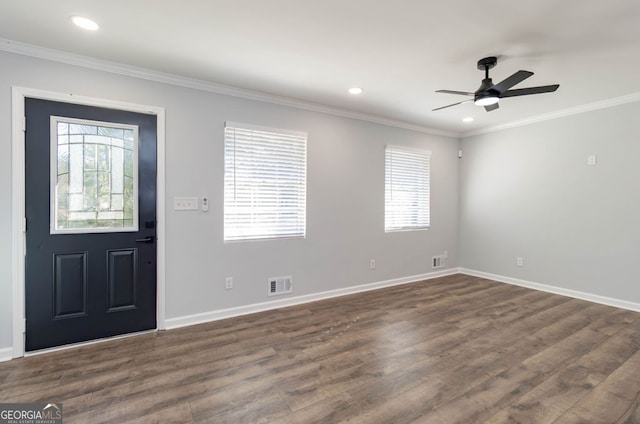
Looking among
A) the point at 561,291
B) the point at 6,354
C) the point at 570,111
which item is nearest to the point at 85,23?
the point at 6,354

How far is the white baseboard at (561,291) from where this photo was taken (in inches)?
154

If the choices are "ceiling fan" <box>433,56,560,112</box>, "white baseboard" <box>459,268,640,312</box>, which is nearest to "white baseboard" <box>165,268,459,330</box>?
"white baseboard" <box>459,268,640,312</box>

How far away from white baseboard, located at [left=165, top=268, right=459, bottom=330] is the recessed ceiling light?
8.97 ft

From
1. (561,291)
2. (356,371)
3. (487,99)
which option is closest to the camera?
(356,371)

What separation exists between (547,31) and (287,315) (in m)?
3.66

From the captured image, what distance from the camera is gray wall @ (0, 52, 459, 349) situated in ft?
8.95

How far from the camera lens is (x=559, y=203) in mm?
4516

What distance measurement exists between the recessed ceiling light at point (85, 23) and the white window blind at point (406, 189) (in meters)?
3.84

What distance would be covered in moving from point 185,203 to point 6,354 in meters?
1.91

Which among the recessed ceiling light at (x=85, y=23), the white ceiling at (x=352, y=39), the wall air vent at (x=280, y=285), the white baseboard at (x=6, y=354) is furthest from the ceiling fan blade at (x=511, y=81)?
the white baseboard at (x=6, y=354)

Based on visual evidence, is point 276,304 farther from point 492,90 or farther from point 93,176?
point 492,90

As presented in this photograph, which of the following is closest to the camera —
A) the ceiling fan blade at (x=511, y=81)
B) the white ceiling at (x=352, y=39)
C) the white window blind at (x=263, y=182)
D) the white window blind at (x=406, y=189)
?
the white ceiling at (x=352, y=39)

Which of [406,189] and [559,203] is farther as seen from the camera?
[406,189]

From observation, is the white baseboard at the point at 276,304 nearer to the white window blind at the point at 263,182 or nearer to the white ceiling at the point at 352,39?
the white window blind at the point at 263,182
